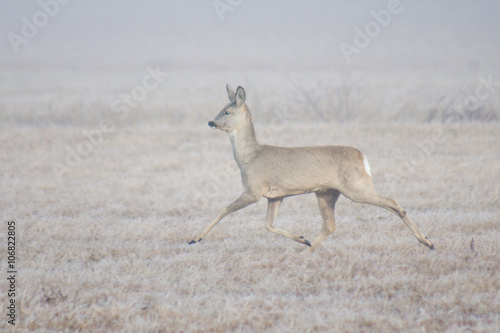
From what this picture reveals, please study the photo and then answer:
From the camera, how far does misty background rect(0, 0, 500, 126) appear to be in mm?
16109

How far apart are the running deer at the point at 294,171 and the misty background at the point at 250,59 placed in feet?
28.6

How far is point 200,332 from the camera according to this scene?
4.00 metres

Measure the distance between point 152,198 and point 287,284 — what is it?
148 inches

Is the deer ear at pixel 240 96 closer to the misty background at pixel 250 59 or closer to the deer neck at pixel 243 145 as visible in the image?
the deer neck at pixel 243 145

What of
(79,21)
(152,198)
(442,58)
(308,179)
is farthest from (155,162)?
(79,21)

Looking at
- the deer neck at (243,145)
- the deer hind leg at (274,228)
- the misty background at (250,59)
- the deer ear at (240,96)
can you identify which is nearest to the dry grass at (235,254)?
the deer hind leg at (274,228)

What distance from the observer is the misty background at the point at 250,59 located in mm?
16109

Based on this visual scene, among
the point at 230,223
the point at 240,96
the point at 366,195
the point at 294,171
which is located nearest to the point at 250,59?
the point at 230,223

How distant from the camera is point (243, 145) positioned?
5.70 metres

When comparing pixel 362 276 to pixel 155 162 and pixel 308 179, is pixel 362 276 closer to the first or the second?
pixel 308 179

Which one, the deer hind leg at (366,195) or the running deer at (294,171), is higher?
the running deer at (294,171)

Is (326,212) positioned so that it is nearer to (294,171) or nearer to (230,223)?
(294,171)

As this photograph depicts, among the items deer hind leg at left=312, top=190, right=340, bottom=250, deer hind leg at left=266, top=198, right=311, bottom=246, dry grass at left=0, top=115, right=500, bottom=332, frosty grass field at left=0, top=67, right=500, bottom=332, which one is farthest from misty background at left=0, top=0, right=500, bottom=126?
deer hind leg at left=312, top=190, right=340, bottom=250

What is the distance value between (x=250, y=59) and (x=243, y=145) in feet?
153
